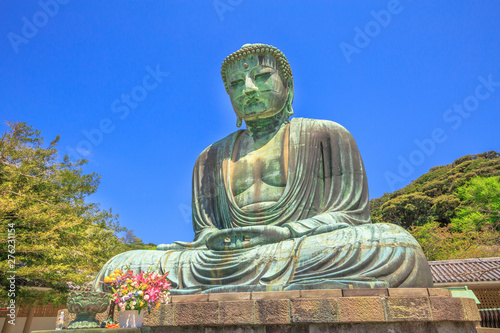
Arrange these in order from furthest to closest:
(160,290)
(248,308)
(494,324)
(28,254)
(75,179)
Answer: (75,179) < (494,324) < (28,254) < (160,290) < (248,308)

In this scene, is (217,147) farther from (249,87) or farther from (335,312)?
(335,312)

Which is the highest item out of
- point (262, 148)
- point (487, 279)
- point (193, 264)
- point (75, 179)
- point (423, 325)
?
point (75, 179)

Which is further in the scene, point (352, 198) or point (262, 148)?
point (262, 148)

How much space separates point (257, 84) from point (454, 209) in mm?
26051

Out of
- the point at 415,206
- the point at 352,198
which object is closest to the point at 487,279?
the point at 352,198

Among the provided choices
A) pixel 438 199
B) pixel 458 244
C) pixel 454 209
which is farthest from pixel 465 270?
pixel 438 199

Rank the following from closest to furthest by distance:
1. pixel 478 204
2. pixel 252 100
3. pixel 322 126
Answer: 1. pixel 322 126
2. pixel 252 100
3. pixel 478 204

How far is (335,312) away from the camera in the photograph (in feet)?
11.4

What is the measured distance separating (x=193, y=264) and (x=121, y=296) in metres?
1.29

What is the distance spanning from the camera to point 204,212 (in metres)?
6.61

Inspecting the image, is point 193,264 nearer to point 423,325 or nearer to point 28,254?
point 423,325

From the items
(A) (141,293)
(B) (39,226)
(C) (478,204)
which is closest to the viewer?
Result: (A) (141,293)

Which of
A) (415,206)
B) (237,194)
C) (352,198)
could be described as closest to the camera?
(352,198)

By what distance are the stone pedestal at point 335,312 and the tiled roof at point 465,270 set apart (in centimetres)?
1124
